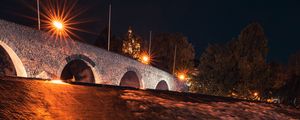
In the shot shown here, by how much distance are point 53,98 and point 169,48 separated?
147 ft

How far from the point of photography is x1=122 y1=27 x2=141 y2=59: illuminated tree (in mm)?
48469

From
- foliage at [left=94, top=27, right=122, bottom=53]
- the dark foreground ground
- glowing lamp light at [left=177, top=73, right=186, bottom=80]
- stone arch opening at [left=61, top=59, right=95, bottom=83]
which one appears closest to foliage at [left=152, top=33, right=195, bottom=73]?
glowing lamp light at [left=177, top=73, right=186, bottom=80]

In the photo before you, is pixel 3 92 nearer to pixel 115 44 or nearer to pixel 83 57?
pixel 83 57

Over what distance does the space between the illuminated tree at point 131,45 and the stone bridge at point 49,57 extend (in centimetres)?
2194

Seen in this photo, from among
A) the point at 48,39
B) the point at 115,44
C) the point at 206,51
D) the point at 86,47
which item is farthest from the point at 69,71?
the point at 115,44

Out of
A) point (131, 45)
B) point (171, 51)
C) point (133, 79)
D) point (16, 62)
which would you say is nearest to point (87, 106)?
point (16, 62)

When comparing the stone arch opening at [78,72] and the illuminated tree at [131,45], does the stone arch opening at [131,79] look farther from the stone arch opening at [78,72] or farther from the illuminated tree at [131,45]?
the illuminated tree at [131,45]

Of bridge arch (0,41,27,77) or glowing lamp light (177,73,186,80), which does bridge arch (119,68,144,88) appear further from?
glowing lamp light (177,73,186,80)

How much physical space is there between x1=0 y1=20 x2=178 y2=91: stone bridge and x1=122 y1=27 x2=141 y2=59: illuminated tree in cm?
2194

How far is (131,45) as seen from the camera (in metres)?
48.8

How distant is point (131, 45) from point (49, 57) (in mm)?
32395

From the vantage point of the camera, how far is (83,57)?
19344mm

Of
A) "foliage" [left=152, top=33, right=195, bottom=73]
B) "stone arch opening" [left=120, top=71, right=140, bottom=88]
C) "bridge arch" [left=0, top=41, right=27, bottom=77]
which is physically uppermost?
"foliage" [left=152, top=33, right=195, bottom=73]

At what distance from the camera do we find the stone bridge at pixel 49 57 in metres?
14.7
